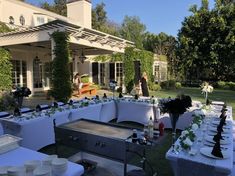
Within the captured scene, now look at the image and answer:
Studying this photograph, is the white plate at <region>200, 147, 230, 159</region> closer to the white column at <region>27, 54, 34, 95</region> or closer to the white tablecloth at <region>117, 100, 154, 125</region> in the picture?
the white tablecloth at <region>117, 100, 154, 125</region>

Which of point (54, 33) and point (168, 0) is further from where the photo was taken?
point (168, 0)

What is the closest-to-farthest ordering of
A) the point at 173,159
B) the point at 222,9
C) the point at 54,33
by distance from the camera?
the point at 173,159
the point at 54,33
the point at 222,9

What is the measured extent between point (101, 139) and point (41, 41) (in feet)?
25.5

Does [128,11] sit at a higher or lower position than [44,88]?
higher

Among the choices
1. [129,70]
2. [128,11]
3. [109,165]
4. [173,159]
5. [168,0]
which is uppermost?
[128,11]

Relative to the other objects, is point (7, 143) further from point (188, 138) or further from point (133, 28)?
point (133, 28)

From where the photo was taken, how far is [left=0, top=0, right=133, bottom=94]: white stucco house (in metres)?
9.72

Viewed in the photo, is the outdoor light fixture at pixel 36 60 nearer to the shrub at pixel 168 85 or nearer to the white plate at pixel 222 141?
the shrub at pixel 168 85

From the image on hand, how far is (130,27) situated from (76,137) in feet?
139

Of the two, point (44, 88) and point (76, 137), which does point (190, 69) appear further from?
point (76, 137)

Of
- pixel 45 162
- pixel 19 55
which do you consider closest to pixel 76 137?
pixel 45 162

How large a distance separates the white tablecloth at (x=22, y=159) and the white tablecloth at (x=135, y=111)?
189 inches

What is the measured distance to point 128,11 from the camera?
45.2m

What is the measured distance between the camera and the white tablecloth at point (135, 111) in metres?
7.06
